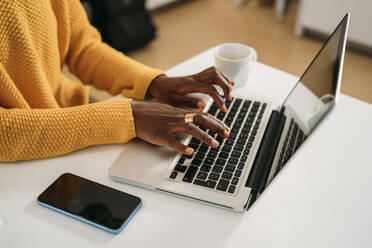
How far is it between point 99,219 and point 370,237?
43cm

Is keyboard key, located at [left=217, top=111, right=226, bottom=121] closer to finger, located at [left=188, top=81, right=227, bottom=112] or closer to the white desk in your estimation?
finger, located at [left=188, top=81, right=227, bottom=112]

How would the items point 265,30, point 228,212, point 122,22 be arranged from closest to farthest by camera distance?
1. point 228,212
2. point 122,22
3. point 265,30

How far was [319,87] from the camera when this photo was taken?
0.65 m

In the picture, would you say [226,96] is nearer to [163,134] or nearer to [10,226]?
[163,134]

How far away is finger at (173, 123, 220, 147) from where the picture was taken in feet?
2.16

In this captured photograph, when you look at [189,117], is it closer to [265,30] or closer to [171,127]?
[171,127]

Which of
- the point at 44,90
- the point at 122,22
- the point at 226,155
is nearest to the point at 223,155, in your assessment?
the point at 226,155

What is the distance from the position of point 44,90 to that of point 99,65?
0.58 feet

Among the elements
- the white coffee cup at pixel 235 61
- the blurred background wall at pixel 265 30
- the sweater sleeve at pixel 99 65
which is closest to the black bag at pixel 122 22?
the blurred background wall at pixel 265 30

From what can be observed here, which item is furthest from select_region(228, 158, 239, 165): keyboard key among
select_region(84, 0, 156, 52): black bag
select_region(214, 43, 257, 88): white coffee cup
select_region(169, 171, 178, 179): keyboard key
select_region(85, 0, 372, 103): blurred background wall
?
select_region(84, 0, 156, 52): black bag

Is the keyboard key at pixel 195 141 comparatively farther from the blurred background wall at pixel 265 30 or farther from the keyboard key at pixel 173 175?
the blurred background wall at pixel 265 30

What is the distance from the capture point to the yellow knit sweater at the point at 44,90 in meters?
0.67

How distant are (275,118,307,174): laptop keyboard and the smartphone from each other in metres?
0.25

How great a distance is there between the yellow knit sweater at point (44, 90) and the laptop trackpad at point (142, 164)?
4 cm
